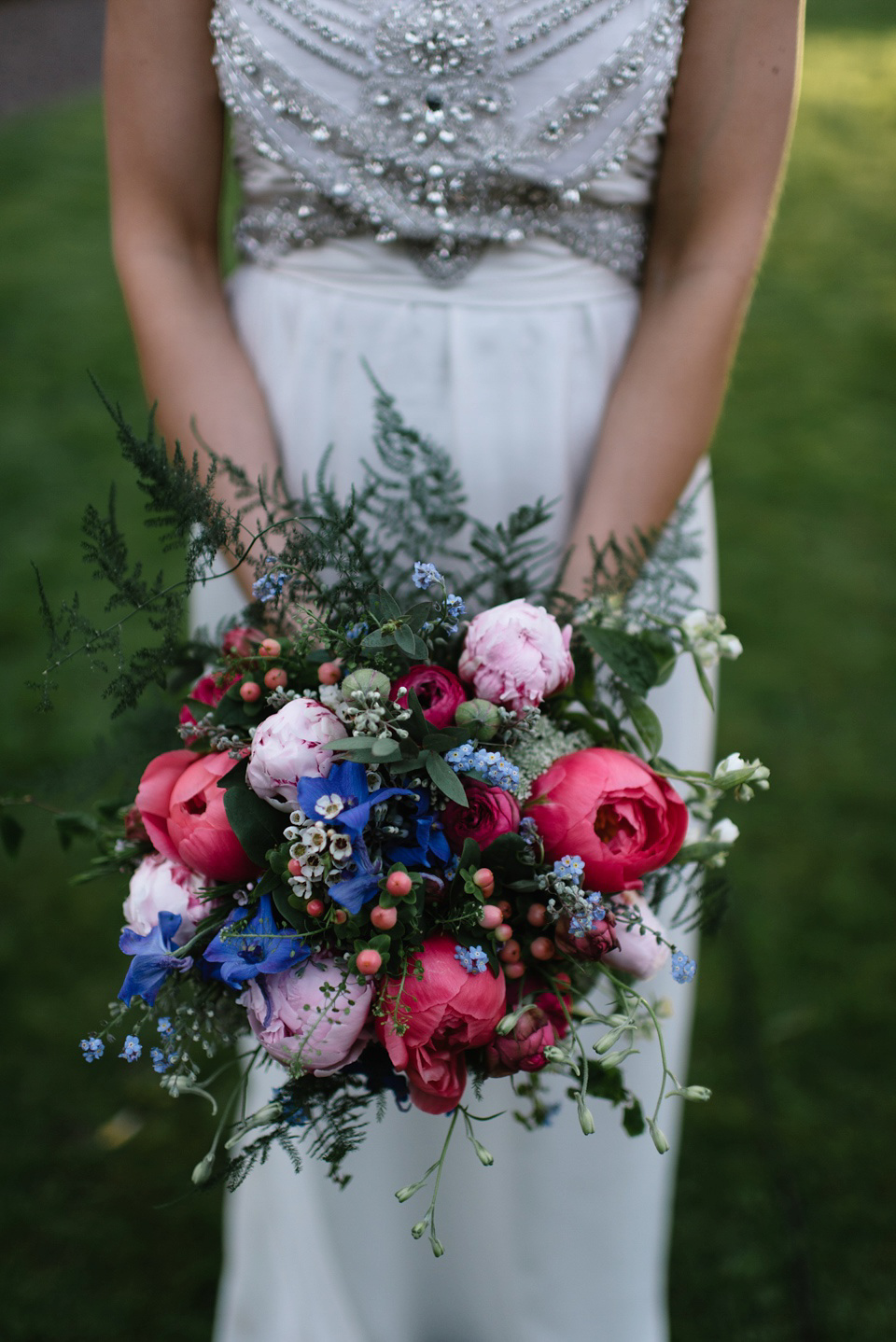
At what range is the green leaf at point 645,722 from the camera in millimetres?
1085

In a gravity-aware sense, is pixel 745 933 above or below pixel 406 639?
below

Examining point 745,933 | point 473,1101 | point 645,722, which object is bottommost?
point 745,933

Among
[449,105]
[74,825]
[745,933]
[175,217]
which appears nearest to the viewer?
[74,825]

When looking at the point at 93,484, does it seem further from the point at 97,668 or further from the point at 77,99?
the point at 77,99

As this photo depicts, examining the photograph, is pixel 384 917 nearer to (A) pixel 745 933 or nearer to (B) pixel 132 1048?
(B) pixel 132 1048

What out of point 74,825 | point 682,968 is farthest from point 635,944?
point 74,825

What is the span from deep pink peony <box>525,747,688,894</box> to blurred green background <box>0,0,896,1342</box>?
42 cm

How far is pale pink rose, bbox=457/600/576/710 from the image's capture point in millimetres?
940

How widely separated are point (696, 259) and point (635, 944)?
0.93m

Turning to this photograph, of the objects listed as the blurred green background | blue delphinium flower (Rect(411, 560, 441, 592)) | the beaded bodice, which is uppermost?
the beaded bodice

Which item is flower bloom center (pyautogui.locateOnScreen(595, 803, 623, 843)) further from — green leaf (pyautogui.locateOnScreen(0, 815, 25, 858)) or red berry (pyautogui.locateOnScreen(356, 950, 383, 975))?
green leaf (pyautogui.locateOnScreen(0, 815, 25, 858))

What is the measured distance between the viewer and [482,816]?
0.91 meters

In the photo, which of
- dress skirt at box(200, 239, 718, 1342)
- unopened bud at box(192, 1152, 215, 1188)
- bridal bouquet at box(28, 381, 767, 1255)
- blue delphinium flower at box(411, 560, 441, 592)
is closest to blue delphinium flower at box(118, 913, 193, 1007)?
bridal bouquet at box(28, 381, 767, 1255)

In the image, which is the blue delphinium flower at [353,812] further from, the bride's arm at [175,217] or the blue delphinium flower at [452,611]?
the bride's arm at [175,217]
